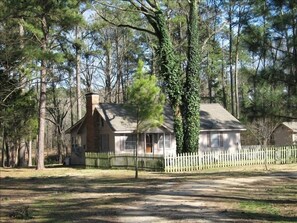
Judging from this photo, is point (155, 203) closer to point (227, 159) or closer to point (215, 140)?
point (227, 159)

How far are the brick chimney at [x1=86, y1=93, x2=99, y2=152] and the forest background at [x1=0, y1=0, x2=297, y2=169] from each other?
3066mm

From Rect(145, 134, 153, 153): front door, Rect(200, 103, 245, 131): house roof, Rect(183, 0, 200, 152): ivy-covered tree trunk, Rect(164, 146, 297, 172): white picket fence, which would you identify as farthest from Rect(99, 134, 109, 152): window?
Rect(164, 146, 297, 172): white picket fence

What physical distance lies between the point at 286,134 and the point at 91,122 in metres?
28.3

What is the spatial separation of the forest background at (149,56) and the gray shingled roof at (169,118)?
3556mm

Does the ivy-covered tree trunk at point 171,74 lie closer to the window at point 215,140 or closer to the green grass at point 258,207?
the window at point 215,140

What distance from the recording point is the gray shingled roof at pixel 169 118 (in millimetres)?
36013

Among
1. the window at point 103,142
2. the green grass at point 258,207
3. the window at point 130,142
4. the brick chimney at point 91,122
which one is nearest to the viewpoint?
the green grass at point 258,207

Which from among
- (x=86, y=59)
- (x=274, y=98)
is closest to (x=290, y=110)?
(x=274, y=98)

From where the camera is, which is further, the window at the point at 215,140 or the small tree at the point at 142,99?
the window at the point at 215,140

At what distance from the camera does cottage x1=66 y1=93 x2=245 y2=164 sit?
117 feet

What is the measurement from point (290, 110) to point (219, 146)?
2102cm

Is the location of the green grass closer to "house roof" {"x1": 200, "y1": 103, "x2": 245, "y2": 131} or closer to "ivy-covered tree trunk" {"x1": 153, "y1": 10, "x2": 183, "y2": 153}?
"ivy-covered tree trunk" {"x1": 153, "y1": 10, "x2": 183, "y2": 153}

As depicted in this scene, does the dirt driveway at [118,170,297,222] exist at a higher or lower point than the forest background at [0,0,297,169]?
lower

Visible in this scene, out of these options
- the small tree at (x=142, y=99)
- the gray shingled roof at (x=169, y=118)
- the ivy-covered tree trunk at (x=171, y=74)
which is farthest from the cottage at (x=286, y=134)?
the small tree at (x=142, y=99)
